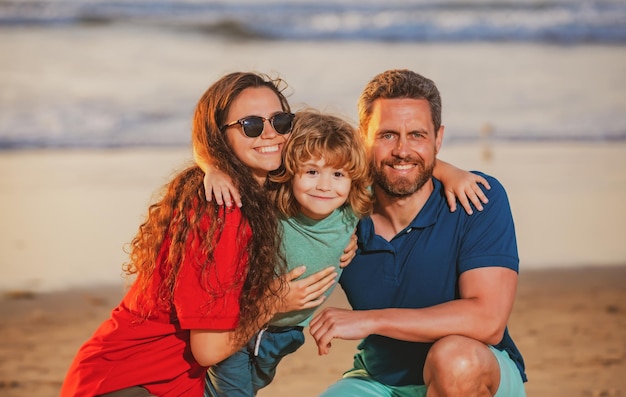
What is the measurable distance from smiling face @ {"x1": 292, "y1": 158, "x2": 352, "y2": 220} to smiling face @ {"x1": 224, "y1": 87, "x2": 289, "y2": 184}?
0.13 metres

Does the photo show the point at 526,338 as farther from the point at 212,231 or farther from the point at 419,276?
the point at 212,231

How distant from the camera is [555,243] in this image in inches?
291

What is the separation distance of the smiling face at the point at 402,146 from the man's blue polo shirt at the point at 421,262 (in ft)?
0.48

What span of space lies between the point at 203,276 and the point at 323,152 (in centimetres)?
75

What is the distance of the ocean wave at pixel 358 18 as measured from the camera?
14.2 meters

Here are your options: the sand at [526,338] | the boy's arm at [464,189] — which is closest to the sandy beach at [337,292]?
the sand at [526,338]

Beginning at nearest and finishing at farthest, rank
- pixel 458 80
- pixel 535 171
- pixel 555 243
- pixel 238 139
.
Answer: pixel 238 139 → pixel 555 243 → pixel 535 171 → pixel 458 80

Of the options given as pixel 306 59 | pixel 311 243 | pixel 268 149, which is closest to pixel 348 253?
pixel 311 243

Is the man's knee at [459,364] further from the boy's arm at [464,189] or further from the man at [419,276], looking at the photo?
the boy's arm at [464,189]

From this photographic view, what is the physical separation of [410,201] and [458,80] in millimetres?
8464

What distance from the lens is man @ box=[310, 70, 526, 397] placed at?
3432mm

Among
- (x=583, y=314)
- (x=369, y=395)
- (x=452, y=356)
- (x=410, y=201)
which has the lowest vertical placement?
(x=583, y=314)

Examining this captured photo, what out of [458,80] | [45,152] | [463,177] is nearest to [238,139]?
[463,177]

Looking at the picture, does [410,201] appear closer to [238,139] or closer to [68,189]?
[238,139]
